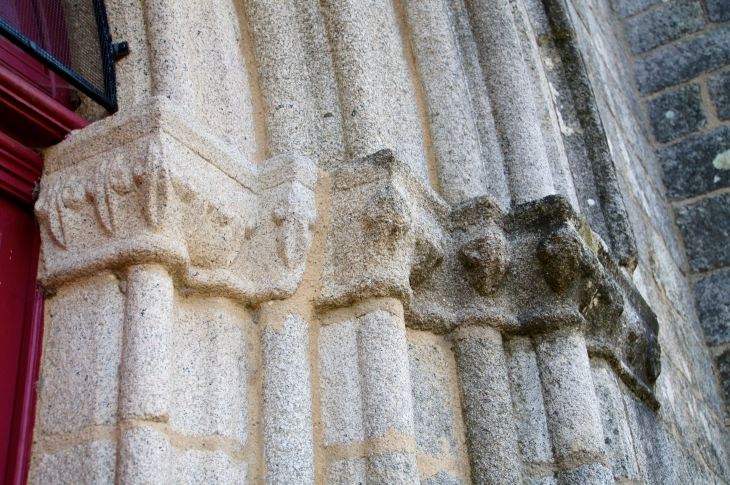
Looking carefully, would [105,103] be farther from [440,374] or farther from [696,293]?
[696,293]

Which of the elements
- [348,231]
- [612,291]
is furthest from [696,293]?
[348,231]

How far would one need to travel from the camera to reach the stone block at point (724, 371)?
11.8ft

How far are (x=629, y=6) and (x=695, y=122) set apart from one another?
31.9 inches

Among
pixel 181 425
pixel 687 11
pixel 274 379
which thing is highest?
pixel 687 11

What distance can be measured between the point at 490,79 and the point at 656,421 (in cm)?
118

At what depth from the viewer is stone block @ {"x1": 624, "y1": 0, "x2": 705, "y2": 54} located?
417 cm

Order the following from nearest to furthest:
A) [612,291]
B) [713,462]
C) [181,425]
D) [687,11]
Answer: [181,425] → [612,291] → [713,462] → [687,11]

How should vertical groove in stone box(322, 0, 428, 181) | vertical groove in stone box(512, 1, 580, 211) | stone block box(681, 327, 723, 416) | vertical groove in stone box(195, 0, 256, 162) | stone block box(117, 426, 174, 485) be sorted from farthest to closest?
1. stone block box(681, 327, 723, 416)
2. vertical groove in stone box(512, 1, 580, 211)
3. vertical groove in stone box(322, 0, 428, 181)
4. vertical groove in stone box(195, 0, 256, 162)
5. stone block box(117, 426, 174, 485)

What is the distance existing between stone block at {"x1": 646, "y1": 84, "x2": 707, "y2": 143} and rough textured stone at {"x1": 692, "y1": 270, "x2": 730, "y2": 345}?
0.76 metres

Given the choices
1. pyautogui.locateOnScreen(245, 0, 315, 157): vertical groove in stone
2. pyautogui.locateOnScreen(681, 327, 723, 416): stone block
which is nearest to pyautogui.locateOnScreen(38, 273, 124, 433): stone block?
pyautogui.locateOnScreen(245, 0, 315, 157): vertical groove in stone

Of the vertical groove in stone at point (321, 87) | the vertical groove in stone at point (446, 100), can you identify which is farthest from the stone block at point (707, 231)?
the vertical groove in stone at point (321, 87)

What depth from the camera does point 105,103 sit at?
1752mm

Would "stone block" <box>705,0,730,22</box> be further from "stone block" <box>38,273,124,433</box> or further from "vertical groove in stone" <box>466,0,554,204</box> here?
"stone block" <box>38,273,124,433</box>

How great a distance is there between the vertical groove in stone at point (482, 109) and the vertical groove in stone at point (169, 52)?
82cm
